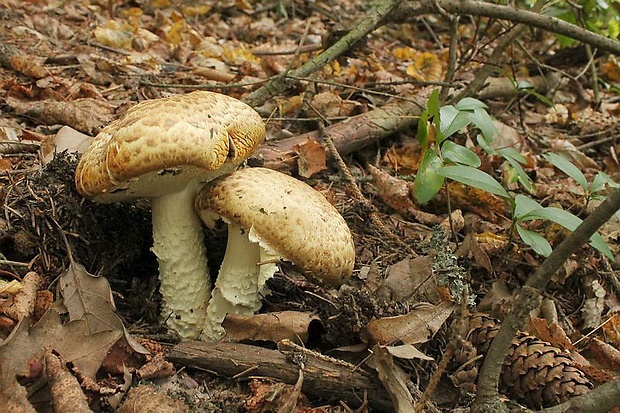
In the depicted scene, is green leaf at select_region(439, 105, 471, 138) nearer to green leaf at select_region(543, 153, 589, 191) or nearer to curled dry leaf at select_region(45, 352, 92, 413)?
green leaf at select_region(543, 153, 589, 191)

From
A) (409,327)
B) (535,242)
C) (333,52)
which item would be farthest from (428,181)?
(333,52)

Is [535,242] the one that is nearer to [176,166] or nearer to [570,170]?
[570,170]

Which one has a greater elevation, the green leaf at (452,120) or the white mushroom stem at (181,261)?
the green leaf at (452,120)

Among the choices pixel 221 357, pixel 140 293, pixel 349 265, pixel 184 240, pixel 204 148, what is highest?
pixel 204 148

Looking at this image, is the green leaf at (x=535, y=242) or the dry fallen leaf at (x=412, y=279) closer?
the green leaf at (x=535, y=242)

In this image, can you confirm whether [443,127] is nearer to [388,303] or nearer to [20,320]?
[388,303]

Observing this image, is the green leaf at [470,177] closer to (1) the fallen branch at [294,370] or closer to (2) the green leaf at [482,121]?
(2) the green leaf at [482,121]

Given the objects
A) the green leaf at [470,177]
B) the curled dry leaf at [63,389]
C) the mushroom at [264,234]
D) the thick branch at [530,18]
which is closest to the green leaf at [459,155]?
the green leaf at [470,177]

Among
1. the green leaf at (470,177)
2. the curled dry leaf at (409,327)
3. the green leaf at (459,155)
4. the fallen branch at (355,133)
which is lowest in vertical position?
the curled dry leaf at (409,327)

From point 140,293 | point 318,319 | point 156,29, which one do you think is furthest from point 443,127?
point 156,29
